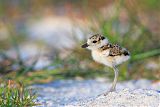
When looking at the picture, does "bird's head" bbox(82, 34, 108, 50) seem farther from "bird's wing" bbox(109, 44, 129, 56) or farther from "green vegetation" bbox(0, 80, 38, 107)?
"green vegetation" bbox(0, 80, 38, 107)

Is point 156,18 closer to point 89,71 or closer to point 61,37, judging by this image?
point 89,71

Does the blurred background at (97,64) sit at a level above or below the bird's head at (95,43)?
above

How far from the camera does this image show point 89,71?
270 inches

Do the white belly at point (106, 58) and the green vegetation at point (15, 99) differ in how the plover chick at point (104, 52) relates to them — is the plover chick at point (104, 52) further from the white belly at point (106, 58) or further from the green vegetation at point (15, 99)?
the green vegetation at point (15, 99)

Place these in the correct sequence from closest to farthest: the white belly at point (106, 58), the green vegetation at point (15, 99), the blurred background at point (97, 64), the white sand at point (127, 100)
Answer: the white sand at point (127, 100) → the green vegetation at point (15, 99) → the white belly at point (106, 58) → the blurred background at point (97, 64)

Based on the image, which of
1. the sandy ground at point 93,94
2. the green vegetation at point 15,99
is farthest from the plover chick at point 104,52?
the green vegetation at point 15,99

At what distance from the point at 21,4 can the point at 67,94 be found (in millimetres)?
7575

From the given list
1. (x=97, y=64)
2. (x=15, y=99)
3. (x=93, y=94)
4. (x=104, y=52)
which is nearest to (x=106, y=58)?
(x=104, y=52)

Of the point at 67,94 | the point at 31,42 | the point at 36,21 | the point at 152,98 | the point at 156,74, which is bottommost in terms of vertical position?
the point at 152,98

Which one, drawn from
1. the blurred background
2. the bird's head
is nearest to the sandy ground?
the blurred background

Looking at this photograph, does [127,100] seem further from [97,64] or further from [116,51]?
[97,64]

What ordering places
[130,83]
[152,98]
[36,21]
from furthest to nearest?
[36,21] < [130,83] < [152,98]

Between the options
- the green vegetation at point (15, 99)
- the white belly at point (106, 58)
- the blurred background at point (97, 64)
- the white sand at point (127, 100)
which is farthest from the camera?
the blurred background at point (97, 64)

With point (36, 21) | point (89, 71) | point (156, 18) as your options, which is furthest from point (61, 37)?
point (89, 71)
